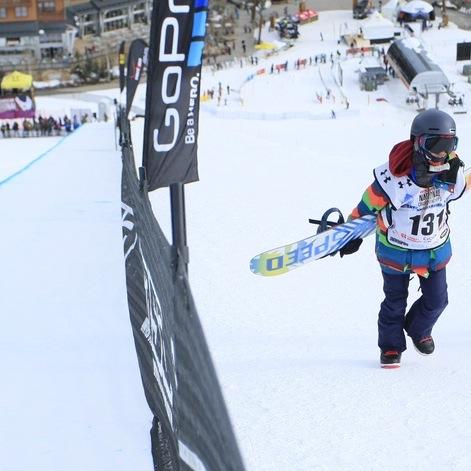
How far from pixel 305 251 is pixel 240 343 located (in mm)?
654

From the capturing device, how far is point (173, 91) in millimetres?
3613

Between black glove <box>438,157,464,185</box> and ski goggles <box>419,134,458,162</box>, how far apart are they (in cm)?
9

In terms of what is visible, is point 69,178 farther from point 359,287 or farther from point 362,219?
point 362,219

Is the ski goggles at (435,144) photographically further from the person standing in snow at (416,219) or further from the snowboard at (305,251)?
the snowboard at (305,251)

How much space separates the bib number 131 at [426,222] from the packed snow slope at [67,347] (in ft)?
4.65

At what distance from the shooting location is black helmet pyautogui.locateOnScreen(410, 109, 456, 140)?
12.1 feet

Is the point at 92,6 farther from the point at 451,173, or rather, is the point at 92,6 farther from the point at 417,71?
the point at 451,173

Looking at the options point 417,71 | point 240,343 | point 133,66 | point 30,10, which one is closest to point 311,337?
point 240,343

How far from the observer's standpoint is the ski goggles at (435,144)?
3.69 m

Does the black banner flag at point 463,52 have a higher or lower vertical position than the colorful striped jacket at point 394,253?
lower

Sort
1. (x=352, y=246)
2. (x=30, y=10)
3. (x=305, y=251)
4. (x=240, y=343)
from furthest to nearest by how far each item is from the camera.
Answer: (x=30, y=10)
(x=240, y=343)
(x=305, y=251)
(x=352, y=246)

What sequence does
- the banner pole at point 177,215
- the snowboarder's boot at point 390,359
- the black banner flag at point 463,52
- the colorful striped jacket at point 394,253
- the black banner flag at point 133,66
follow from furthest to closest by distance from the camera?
1. the black banner flag at point 463,52
2. the black banner flag at point 133,66
3. the snowboarder's boot at point 390,359
4. the colorful striped jacket at point 394,253
5. the banner pole at point 177,215

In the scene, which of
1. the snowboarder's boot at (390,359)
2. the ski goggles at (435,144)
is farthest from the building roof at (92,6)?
the ski goggles at (435,144)

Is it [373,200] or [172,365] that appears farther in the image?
[373,200]
